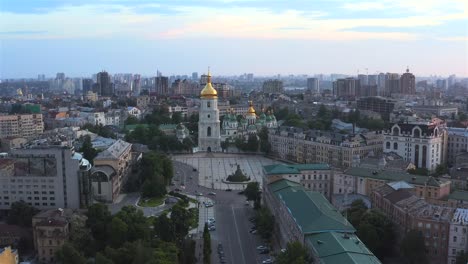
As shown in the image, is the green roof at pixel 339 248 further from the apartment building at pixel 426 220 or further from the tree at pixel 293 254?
the apartment building at pixel 426 220

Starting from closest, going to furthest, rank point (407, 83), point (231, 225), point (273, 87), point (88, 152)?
point (231, 225) → point (88, 152) → point (407, 83) → point (273, 87)

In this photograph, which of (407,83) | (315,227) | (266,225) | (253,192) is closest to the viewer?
(315,227)

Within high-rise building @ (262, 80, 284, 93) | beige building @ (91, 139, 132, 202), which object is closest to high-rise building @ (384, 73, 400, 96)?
high-rise building @ (262, 80, 284, 93)

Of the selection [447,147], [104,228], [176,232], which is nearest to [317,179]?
[176,232]

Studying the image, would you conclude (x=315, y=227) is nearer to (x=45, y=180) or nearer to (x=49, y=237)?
(x=49, y=237)

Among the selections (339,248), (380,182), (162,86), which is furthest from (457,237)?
(162,86)

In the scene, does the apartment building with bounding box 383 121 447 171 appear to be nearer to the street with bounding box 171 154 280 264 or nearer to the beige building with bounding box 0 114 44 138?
the street with bounding box 171 154 280 264

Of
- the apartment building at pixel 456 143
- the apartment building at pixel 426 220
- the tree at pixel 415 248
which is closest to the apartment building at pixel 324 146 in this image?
the apartment building at pixel 456 143
